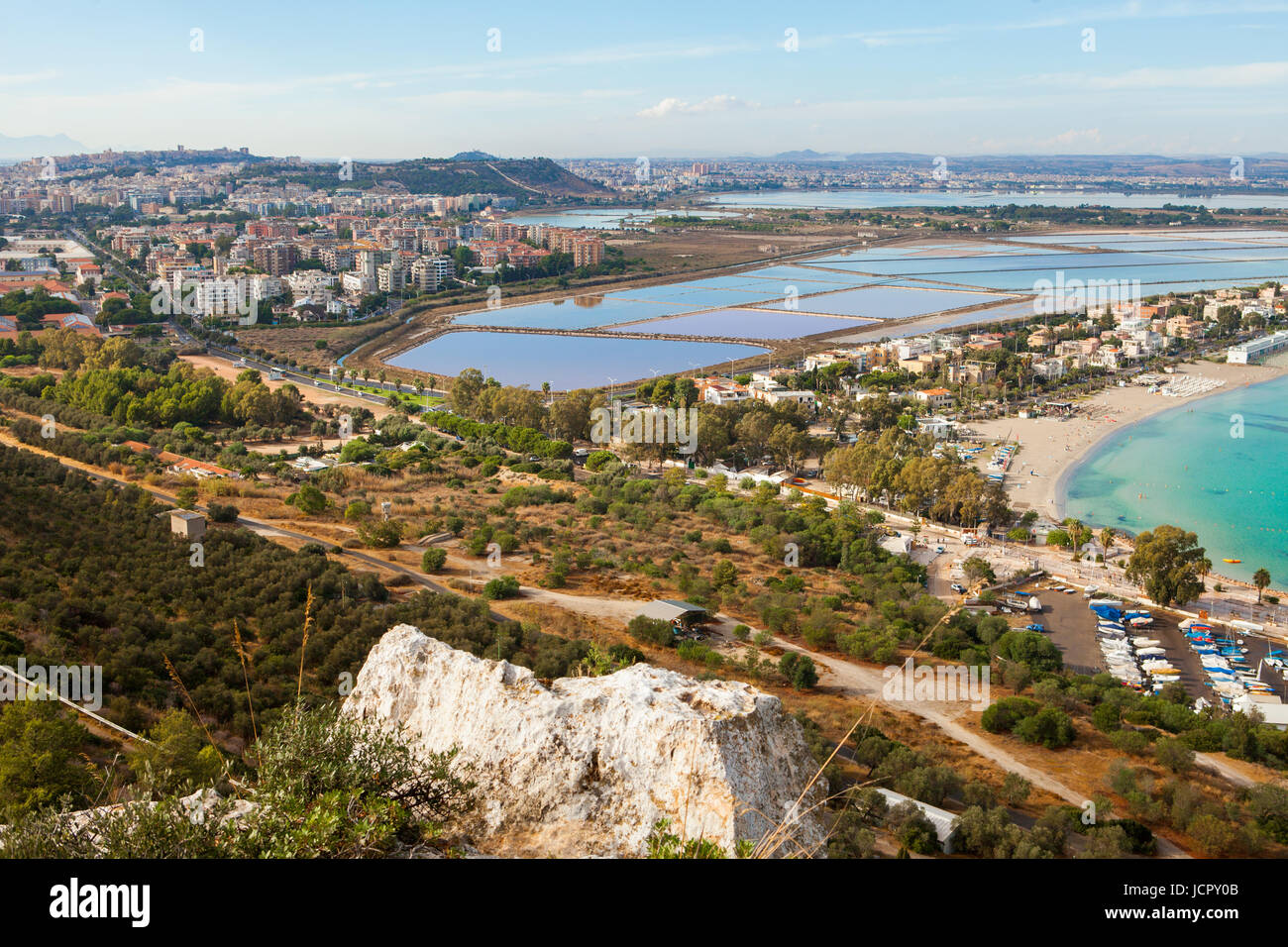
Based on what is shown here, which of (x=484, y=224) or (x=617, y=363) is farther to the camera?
(x=484, y=224)

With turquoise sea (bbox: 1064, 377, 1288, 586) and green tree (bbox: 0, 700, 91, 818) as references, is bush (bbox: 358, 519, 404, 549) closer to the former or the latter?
green tree (bbox: 0, 700, 91, 818)

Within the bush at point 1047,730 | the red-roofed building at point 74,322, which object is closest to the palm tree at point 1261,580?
the bush at point 1047,730

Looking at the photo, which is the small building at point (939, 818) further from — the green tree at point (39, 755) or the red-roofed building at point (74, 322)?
the red-roofed building at point (74, 322)

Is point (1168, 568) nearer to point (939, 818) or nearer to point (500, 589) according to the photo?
point (939, 818)

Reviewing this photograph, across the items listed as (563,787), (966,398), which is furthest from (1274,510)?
(563,787)

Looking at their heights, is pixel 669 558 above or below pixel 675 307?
below

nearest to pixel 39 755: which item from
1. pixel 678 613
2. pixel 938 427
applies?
pixel 678 613

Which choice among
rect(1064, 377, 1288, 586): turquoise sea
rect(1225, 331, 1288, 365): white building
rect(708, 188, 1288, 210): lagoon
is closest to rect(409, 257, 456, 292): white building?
rect(1064, 377, 1288, 586): turquoise sea
